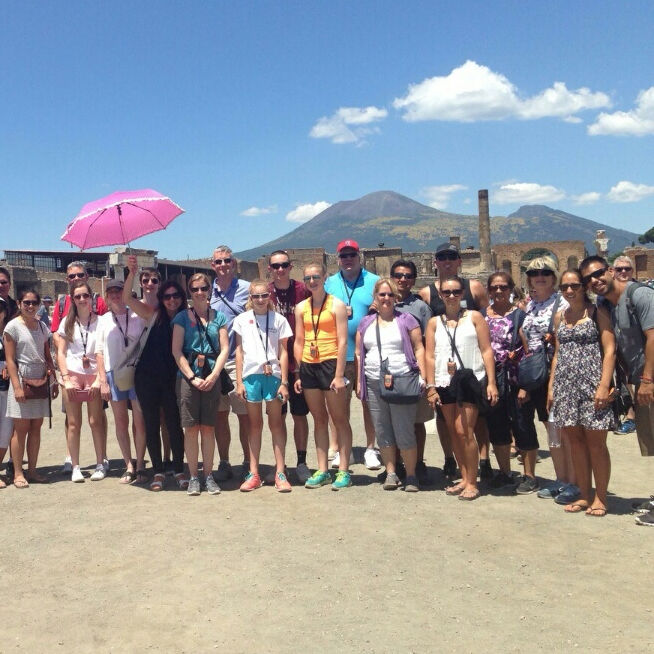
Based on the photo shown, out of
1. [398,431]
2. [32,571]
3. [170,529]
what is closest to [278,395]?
A: [398,431]

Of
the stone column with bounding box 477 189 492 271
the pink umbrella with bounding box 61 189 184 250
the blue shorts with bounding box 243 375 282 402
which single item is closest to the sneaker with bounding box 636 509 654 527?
the blue shorts with bounding box 243 375 282 402

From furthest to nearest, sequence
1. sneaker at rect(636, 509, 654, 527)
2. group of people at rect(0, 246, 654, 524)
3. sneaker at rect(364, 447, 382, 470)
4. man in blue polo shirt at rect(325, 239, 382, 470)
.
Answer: sneaker at rect(364, 447, 382, 470)
man in blue polo shirt at rect(325, 239, 382, 470)
group of people at rect(0, 246, 654, 524)
sneaker at rect(636, 509, 654, 527)

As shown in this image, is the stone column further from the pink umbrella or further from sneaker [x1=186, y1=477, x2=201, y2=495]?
sneaker [x1=186, y1=477, x2=201, y2=495]

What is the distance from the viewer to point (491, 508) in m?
5.24

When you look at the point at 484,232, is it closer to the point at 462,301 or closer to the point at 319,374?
the point at 462,301

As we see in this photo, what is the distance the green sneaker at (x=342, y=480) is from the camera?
19.1 feet

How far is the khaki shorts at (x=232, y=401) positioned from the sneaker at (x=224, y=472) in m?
0.57

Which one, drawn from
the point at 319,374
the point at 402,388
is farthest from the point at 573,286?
the point at 319,374

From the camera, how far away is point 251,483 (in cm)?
586

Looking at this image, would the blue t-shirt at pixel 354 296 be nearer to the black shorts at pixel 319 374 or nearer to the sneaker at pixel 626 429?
the black shorts at pixel 319 374

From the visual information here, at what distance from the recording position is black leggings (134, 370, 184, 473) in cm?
602

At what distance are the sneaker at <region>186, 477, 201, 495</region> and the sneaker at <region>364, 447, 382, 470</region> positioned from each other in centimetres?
184

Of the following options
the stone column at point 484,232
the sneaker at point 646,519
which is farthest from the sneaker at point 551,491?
the stone column at point 484,232

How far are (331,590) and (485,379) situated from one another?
2.35 meters
